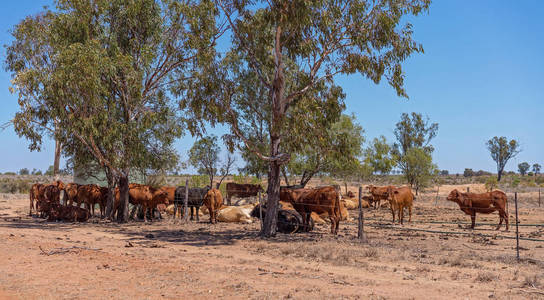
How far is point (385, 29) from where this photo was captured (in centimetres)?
1327

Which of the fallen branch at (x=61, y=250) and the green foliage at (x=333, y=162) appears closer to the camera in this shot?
the fallen branch at (x=61, y=250)

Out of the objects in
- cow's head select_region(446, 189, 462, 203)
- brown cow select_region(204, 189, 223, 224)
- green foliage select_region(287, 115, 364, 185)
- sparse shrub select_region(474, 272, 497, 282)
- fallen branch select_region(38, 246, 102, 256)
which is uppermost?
green foliage select_region(287, 115, 364, 185)

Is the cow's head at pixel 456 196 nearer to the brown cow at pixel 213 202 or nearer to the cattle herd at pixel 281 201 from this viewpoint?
the cattle herd at pixel 281 201

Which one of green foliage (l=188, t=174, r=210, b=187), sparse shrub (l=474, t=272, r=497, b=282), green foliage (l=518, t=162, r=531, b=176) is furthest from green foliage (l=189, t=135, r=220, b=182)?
green foliage (l=518, t=162, r=531, b=176)

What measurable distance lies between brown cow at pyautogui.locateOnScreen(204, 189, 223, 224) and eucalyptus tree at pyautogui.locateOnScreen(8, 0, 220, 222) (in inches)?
120

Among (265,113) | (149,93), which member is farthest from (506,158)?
(149,93)

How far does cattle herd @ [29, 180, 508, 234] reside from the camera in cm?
1523

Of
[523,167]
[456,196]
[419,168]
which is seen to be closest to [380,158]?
[419,168]

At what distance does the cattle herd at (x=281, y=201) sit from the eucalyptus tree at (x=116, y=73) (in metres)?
1.41

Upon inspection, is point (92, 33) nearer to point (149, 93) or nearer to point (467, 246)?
point (149, 93)

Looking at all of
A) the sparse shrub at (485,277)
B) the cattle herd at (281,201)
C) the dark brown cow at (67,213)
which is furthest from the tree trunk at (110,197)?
the sparse shrub at (485,277)

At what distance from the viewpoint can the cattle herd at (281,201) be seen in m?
15.2

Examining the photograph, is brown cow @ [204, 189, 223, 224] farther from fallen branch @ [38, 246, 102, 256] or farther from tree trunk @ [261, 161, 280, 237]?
fallen branch @ [38, 246, 102, 256]

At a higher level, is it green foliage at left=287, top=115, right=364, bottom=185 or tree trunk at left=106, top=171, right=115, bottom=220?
green foliage at left=287, top=115, right=364, bottom=185
